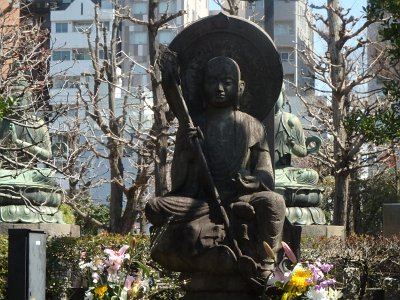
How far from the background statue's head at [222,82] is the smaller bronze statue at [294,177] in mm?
7003

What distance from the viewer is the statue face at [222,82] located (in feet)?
35.1

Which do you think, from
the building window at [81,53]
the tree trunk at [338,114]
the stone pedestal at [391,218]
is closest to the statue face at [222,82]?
the stone pedestal at [391,218]

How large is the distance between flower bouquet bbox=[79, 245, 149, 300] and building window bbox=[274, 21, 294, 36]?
50714 mm

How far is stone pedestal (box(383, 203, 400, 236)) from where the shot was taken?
18250 mm

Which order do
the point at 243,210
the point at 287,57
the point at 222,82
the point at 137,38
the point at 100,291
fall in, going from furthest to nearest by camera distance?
1. the point at 137,38
2. the point at 287,57
3. the point at 222,82
4. the point at 243,210
5. the point at 100,291

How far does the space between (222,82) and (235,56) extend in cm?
42

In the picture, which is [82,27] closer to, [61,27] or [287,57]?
[61,27]

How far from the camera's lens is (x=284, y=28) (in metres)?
59.2

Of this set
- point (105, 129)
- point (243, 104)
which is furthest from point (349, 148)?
point (243, 104)

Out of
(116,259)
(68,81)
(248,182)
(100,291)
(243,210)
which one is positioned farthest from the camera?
(68,81)

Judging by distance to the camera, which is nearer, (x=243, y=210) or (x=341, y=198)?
(x=243, y=210)

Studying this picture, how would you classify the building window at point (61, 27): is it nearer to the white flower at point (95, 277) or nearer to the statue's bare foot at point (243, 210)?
the statue's bare foot at point (243, 210)

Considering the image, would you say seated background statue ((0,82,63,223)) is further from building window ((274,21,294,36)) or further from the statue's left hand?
building window ((274,21,294,36))

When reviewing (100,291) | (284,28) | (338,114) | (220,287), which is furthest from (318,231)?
(284,28)
